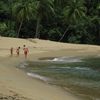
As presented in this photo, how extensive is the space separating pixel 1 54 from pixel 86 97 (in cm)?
2074

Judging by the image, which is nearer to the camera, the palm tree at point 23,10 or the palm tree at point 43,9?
the palm tree at point 23,10

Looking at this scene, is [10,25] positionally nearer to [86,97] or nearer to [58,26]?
[58,26]

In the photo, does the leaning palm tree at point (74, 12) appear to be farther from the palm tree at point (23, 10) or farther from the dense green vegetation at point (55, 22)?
the palm tree at point (23, 10)

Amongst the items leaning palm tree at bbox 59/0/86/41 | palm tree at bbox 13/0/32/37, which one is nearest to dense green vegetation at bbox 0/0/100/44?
leaning palm tree at bbox 59/0/86/41

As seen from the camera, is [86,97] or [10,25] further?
[10,25]

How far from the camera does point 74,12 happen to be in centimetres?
6091

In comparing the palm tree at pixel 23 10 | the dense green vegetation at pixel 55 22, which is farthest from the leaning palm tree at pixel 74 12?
the palm tree at pixel 23 10

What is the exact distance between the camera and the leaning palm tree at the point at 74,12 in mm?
60688

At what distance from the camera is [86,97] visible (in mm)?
16422

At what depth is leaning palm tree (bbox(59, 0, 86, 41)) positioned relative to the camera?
60688 mm

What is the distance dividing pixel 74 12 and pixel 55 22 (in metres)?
4.67

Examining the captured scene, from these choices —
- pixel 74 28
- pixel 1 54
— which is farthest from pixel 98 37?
pixel 1 54

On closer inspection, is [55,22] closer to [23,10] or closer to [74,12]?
[74,12]

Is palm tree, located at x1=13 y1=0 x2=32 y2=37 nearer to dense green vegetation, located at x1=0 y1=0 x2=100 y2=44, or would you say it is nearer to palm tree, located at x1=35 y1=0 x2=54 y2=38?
dense green vegetation, located at x1=0 y1=0 x2=100 y2=44
